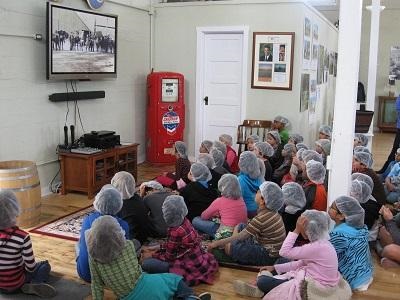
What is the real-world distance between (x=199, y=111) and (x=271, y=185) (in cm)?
470

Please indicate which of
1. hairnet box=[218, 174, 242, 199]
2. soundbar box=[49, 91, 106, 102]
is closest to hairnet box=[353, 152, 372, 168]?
hairnet box=[218, 174, 242, 199]

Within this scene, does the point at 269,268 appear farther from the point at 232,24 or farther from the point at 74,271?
the point at 232,24

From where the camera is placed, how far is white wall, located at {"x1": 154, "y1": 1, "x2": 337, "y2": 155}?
761 centimetres

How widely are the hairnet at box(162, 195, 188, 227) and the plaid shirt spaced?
58 mm

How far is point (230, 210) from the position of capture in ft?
14.2

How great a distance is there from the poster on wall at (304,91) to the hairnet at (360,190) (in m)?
3.78

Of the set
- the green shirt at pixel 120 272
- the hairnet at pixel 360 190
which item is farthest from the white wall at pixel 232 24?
the green shirt at pixel 120 272

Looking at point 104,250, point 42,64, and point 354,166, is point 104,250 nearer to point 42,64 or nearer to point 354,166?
point 354,166

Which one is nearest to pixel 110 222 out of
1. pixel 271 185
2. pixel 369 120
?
pixel 271 185

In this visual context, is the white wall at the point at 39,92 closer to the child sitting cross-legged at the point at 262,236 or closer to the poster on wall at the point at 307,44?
the poster on wall at the point at 307,44

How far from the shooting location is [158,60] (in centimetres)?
852

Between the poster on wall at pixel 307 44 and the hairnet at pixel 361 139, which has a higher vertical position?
the poster on wall at pixel 307 44

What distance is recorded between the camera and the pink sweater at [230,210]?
4.34 m

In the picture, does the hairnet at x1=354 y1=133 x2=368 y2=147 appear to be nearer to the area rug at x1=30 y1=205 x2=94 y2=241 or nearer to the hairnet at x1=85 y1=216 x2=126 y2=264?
the area rug at x1=30 y1=205 x2=94 y2=241
